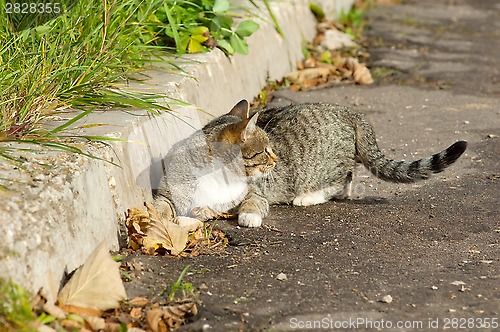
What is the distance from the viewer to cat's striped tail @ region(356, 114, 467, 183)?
15.6 feet

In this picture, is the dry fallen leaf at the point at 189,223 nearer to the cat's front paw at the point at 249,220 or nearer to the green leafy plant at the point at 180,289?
the cat's front paw at the point at 249,220

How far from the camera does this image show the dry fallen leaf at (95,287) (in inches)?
128

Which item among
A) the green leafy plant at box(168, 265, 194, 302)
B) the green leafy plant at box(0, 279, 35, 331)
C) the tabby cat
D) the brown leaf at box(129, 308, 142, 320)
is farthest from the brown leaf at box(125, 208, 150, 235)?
the green leafy plant at box(0, 279, 35, 331)

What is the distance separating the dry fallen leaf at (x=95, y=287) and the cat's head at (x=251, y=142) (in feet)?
5.11

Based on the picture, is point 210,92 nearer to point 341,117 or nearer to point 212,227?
point 341,117

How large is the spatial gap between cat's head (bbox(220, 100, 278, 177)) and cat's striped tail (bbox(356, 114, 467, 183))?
61 centimetres

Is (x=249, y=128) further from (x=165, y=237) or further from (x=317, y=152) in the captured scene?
(x=165, y=237)

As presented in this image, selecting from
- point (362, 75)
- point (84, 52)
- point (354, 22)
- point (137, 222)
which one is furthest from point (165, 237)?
point (354, 22)

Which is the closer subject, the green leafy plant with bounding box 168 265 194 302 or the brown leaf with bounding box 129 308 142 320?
the brown leaf with bounding box 129 308 142 320

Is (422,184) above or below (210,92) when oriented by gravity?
below

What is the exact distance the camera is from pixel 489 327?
128 inches

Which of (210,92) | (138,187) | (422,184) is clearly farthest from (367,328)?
(210,92)

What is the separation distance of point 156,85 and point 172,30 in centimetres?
75

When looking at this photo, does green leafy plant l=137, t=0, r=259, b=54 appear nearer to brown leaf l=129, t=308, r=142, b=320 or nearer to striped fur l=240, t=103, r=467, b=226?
striped fur l=240, t=103, r=467, b=226
